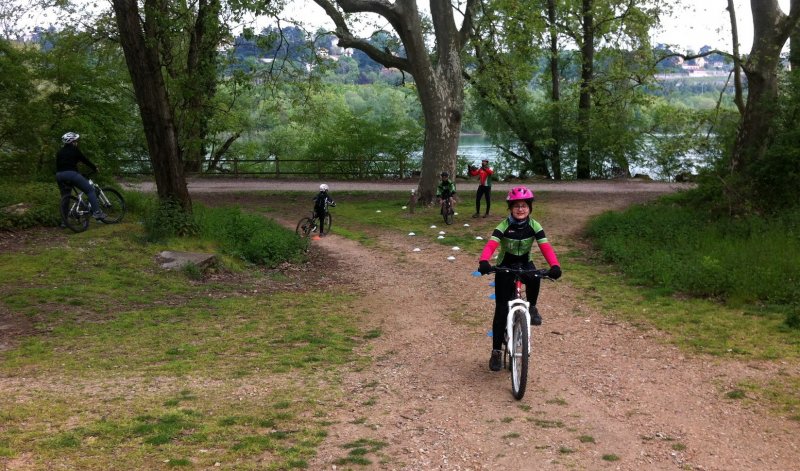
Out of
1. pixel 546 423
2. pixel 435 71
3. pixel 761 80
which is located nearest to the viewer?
pixel 546 423

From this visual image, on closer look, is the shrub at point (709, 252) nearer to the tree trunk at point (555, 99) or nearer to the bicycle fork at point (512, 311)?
the bicycle fork at point (512, 311)

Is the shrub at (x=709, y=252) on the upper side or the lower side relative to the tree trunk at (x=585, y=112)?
lower

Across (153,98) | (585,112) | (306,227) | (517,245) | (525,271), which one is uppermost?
(585,112)

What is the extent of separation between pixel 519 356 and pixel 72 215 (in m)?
10.3

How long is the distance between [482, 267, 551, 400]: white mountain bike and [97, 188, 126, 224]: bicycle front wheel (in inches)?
395

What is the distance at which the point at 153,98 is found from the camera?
12.9 m

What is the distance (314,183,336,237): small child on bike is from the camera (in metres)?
16.4

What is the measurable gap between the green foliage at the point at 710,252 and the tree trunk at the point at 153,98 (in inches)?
342

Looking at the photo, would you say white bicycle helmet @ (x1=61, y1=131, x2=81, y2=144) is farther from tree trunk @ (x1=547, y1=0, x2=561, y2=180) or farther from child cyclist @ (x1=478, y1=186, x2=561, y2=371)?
tree trunk @ (x1=547, y1=0, x2=561, y2=180)

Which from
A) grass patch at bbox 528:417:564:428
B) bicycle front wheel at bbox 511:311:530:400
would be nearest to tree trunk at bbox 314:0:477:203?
bicycle front wheel at bbox 511:311:530:400

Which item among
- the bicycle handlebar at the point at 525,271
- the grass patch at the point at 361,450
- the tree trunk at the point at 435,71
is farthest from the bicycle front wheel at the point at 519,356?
the tree trunk at the point at 435,71

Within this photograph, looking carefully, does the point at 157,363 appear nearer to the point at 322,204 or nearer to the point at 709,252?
the point at 322,204

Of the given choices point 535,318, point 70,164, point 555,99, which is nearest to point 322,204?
point 70,164

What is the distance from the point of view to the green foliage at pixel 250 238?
13719 millimetres
